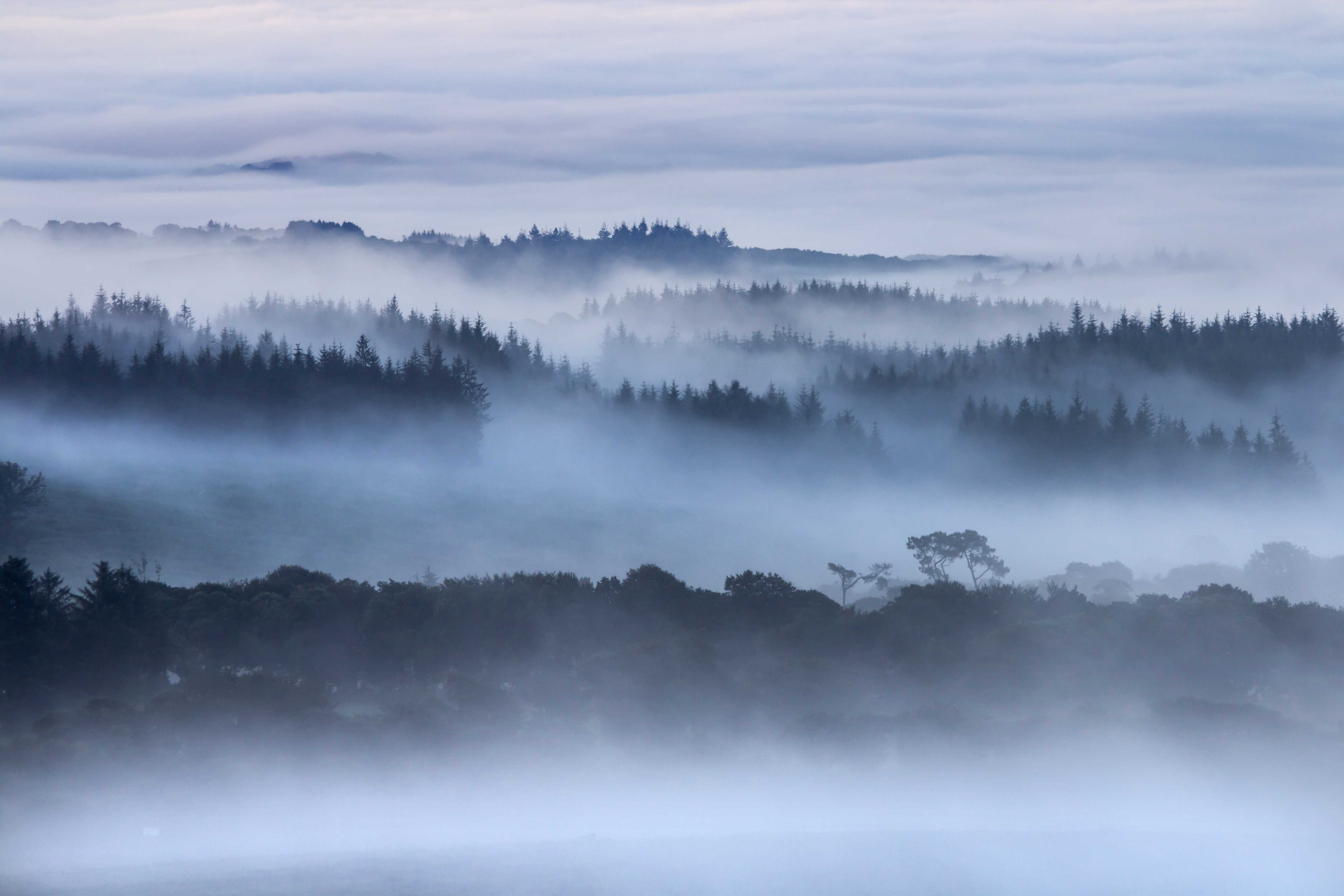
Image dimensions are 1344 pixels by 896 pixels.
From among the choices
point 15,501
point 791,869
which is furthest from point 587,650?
point 15,501

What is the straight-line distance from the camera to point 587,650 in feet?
321

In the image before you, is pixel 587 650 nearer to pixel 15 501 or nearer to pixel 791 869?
pixel 791 869

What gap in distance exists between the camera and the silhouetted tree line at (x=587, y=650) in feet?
276

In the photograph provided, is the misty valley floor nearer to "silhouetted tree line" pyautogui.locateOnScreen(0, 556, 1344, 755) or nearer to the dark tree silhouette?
"silhouetted tree line" pyautogui.locateOnScreen(0, 556, 1344, 755)

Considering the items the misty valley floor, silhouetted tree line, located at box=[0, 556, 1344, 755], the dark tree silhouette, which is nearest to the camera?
the misty valley floor

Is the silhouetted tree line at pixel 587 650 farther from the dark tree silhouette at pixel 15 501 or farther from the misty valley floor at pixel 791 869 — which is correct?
the dark tree silhouette at pixel 15 501

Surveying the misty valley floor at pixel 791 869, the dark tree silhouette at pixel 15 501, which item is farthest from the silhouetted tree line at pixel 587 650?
the dark tree silhouette at pixel 15 501

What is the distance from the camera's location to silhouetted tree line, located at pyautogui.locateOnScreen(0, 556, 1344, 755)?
8406 centimetres

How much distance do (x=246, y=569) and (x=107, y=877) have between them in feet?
233

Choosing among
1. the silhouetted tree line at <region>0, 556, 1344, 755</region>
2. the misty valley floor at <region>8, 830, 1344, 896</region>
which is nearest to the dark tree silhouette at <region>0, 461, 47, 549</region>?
the silhouetted tree line at <region>0, 556, 1344, 755</region>

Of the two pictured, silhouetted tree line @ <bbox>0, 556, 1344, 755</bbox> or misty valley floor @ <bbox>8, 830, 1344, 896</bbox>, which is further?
silhouetted tree line @ <bbox>0, 556, 1344, 755</bbox>

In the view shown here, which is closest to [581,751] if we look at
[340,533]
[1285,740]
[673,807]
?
[673,807]

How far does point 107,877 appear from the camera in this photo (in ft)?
218

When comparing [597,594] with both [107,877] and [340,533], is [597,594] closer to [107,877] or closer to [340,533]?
[107,877]
